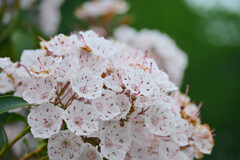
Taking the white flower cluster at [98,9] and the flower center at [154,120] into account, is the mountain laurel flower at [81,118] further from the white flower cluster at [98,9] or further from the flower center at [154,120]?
the white flower cluster at [98,9]

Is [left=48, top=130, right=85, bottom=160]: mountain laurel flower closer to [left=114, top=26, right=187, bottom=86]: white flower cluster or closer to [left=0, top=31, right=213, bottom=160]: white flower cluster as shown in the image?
[left=0, top=31, right=213, bottom=160]: white flower cluster

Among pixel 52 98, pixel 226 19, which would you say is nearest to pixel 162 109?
pixel 52 98

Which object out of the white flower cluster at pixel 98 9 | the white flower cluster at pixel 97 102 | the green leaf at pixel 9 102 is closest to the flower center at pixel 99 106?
A: the white flower cluster at pixel 97 102

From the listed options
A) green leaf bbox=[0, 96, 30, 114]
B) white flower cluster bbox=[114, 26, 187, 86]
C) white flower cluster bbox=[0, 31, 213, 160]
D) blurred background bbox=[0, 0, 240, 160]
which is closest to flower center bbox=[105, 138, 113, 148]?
white flower cluster bbox=[0, 31, 213, 160]

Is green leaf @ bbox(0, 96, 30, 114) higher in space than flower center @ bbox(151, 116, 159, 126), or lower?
lower

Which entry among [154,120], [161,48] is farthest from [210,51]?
[154,120]

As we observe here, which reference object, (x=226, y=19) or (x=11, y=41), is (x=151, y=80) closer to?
(x=11, y=41)
